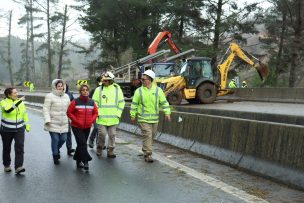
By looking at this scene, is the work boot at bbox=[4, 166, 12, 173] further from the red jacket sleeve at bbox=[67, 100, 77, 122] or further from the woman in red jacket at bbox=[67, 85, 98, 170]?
the red jacket sleeve at bbox=[67, 100, 77, 122]

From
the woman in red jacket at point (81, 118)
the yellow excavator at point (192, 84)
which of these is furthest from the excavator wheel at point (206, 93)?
the woman in red jacket at point (81, 118)

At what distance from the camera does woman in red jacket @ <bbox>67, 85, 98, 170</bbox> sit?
8383mm

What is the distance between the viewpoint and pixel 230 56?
26219mm

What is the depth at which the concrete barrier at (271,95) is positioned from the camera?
77.6ft

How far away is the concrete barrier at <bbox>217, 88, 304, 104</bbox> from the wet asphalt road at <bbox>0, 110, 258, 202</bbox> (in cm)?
1626

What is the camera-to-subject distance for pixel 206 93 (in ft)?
78.8

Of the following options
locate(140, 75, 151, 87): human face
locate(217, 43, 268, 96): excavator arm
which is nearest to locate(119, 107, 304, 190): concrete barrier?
locate(140, 75, 151, 87): human face

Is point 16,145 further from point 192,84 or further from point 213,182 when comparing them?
point 192,84

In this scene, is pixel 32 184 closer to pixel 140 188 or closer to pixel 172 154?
pixel 140 188

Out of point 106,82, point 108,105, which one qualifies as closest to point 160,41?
point 106,82

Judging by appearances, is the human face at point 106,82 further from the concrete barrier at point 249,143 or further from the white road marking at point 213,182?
the concrete barrier at point 249,143

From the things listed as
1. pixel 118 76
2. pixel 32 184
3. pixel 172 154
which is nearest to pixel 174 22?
pixel 118 76

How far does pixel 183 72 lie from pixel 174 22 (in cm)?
2176

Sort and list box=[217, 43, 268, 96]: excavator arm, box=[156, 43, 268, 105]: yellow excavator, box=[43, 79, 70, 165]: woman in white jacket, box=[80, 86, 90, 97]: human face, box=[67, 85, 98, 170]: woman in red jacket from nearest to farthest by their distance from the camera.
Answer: box=[67, 85, 98, 170]: woman in red jacket → box=[80, 86, 90, 97]: human face → box=[43, 79, 70, 165]: woman in white jacket → box=[156, 43, 268, 105]: yellow excavator → box=[217, 43, 268, 96]: excavator arm
